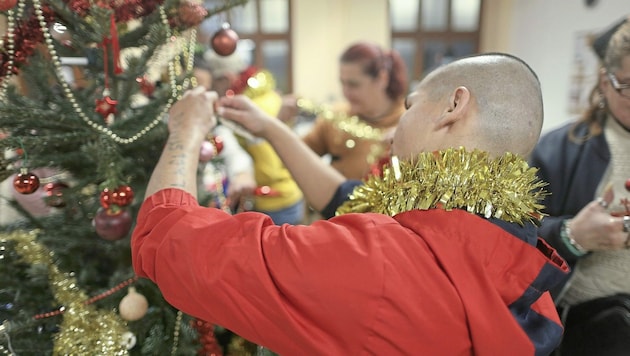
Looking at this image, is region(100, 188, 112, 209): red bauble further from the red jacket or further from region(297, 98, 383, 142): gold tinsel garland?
region(297, 98, 383, 142): gold tinsel garland

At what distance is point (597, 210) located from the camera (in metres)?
1.02

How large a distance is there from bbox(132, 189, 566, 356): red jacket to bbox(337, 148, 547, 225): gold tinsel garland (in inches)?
1.2

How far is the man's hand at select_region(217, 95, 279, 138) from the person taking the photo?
118 cm

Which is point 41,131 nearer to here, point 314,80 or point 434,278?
point 434,278

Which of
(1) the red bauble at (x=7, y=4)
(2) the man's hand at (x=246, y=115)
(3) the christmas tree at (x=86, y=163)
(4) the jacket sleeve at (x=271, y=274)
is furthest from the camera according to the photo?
(2) the man's hand at (x=246, y=115)

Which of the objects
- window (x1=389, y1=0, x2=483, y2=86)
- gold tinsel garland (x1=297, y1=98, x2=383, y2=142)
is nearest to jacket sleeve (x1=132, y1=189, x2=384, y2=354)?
gold tinsel garland (x1=297, y1=98, x2=383, y2=142)

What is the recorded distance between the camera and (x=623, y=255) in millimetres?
1092

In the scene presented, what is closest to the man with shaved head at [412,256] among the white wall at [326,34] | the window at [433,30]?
the white wall at [326,34]

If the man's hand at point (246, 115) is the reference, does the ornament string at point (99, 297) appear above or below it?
below

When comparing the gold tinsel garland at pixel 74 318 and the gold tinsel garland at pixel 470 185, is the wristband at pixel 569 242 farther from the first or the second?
the gold tinsel garland at pixel 74 318

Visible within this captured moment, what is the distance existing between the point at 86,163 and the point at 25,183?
17 centimetres

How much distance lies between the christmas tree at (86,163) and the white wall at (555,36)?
3240mm

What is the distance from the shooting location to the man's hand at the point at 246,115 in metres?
1.18

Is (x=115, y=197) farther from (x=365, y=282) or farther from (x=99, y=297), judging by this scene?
(x=365, y=282)
